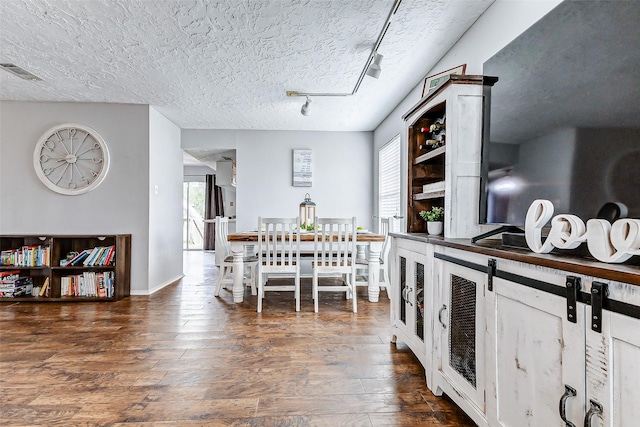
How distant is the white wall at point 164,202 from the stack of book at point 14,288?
4.51 ft

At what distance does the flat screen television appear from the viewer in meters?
1.06

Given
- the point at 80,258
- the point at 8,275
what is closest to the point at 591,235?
the point at 80,258

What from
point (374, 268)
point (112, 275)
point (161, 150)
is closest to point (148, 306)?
point (112, 275)

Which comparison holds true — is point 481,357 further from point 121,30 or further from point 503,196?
point 121,30

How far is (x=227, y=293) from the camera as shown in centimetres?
434

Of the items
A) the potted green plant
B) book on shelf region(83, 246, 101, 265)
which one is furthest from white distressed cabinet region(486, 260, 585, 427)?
book on shelf region(83, 246, 101, 265)

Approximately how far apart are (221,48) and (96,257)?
9.57 ft

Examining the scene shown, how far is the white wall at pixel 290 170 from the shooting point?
18.4 ft

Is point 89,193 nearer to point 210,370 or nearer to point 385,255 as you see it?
point 210,370

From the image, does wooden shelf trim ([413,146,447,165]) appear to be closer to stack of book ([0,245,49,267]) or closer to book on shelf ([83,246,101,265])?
book on shelf ([83,246,101,265])

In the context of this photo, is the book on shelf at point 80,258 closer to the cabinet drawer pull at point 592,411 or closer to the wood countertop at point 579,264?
the wood countertop at point 579,264

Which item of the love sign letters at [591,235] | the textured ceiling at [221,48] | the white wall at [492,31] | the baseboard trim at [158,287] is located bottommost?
the baseboard trim at [158,287]

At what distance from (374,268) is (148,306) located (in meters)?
2.55

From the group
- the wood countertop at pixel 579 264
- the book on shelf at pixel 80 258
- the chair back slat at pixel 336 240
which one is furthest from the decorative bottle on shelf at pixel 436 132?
the book on shelf at pixel 80 258
